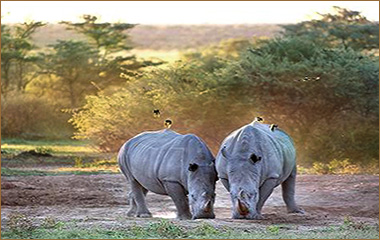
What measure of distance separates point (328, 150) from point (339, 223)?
14.8 meters

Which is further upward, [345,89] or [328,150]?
[345,89]

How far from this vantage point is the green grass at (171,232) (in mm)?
9891

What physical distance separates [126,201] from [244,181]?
15.2 ft

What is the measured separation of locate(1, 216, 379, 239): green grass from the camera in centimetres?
989

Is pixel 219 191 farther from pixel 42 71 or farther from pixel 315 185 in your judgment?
pixel 42 71

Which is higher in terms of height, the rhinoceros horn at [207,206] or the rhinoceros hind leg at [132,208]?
the rhinoceros horn at [207,206]

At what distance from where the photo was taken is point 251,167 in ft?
40.2

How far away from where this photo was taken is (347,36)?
34.8 meters

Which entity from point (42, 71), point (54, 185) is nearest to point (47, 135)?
point (42, 71)

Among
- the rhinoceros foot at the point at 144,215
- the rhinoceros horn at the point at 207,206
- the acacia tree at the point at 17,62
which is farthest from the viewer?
the acacia tree at the point at 17,62

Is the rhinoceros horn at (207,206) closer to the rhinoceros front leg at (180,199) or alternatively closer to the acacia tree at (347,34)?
the rhinoceros front leg at (180,199)

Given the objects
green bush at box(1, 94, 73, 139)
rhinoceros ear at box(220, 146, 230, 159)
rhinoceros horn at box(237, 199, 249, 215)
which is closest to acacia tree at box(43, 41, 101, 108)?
green bush at box(1, 94, 73, 139)

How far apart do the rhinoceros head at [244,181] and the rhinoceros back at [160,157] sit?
0.63m

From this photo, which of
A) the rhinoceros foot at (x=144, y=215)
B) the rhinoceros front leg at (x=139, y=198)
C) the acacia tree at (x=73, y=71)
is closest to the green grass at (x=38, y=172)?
the rhinoceros front leg at (x=139, y=198)
